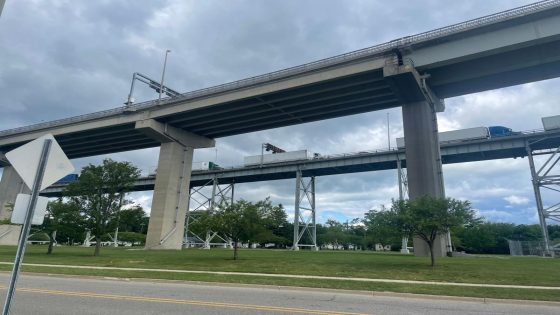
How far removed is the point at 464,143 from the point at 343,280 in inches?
1855

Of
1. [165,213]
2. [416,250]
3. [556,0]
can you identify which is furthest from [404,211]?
[165,213]

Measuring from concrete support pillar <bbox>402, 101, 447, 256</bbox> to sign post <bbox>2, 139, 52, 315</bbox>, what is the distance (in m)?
31.9

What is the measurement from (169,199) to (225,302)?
42208mm

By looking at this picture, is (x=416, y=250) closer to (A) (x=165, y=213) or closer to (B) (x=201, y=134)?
(A) (x=165, y=213)

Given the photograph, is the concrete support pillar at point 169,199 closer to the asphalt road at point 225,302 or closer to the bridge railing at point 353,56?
Result: the bridge railing at point 353,56

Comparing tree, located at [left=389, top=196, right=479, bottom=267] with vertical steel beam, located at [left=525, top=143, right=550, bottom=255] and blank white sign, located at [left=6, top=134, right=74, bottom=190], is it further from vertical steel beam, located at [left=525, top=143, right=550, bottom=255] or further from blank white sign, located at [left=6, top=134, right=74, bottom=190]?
vertical steel beam, located at [left=525, top=143, right=550, bottom=255]

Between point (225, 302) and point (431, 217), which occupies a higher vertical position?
point (431, 217)

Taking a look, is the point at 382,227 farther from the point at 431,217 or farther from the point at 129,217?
the point at 129,217

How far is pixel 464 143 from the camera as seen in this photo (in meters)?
54.0

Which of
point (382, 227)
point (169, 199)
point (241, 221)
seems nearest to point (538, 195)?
point (382, 227)

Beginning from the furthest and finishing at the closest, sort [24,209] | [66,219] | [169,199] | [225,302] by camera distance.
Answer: [169,199]
[66,219]
[225,302]
[24,209]

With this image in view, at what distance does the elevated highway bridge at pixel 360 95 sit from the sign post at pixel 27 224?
30821mm

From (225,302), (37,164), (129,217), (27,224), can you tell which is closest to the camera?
(27,224)

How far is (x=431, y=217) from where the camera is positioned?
2073cm
